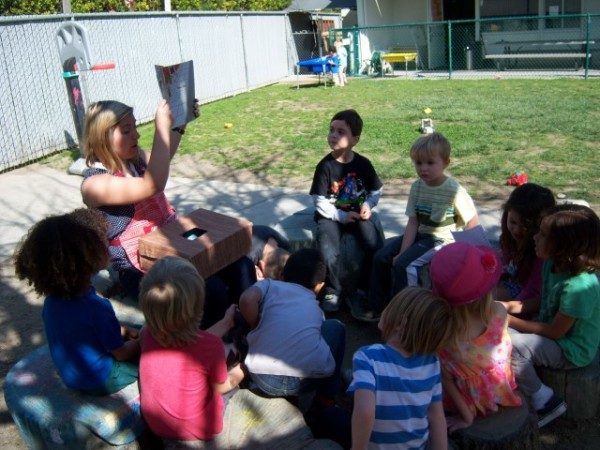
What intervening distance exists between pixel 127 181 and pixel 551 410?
2.31 m

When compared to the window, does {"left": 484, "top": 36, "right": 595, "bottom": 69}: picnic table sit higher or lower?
lower

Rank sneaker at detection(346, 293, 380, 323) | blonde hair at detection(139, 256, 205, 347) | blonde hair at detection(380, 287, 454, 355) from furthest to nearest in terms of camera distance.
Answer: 1. sneaker at detection(346, 293, 380, 323)
2. blonde hair at detection(139, 256, 205, 347)
3. blonde hair at detection(380, 287, 454, 355)

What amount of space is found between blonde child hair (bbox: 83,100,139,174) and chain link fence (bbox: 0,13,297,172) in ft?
20.2

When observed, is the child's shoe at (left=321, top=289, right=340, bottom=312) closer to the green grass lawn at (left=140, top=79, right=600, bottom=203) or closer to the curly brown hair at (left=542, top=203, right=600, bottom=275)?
the curly brown hair at (left=542, top=203, right=600, bottom=275)

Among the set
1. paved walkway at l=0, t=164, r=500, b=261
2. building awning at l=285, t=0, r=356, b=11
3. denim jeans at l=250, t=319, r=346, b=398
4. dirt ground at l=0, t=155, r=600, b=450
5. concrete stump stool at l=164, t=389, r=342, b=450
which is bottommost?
dirt ground at l=0, t=155, r=600, b=450

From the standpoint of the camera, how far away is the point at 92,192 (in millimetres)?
3176

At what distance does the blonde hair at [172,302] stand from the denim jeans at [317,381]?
0.50m

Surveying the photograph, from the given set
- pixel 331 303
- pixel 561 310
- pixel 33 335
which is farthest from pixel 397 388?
pixel 33 335

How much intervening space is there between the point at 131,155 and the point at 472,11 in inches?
778

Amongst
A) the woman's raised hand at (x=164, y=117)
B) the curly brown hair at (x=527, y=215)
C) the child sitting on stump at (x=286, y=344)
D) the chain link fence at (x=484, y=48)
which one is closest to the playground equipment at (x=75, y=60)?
the woman's raised hand at (x=164, y=117)

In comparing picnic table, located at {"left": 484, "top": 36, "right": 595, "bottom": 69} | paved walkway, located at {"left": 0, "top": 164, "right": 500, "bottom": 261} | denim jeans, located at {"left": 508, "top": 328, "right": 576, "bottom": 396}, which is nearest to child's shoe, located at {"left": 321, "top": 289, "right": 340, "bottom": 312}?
paved walkway, located at {"left": 0, "top": 164, "right": 500, "bottom": 261}

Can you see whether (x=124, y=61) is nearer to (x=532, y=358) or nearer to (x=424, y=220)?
(x=424, y=220)

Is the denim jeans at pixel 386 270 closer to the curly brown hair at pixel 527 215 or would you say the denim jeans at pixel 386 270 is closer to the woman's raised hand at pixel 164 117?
the curly brown hair at pixel 527 215

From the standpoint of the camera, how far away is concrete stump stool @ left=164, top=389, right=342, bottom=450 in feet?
8.08
